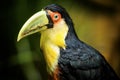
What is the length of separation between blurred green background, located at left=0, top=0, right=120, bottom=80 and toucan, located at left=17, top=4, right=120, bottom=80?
1.83ft

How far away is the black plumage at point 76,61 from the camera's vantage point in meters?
1.67

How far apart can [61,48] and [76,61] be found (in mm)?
76

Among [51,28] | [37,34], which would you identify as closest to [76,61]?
[51,28]

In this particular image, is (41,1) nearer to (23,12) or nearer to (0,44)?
(23,12)

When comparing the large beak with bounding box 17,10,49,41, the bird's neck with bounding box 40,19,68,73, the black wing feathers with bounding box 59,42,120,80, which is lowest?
the black wing feathers with bounding box 59,42,120,80

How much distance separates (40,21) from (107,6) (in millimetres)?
888

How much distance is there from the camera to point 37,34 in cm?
232

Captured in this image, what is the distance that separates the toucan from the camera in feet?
5.49

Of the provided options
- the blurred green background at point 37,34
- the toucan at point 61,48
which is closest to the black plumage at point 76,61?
the toucan at point 61,48

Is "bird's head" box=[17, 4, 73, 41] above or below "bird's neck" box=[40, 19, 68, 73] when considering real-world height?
above

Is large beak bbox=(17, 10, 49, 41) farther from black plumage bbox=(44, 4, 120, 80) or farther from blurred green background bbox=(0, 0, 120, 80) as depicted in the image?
blurred green background bbox=(0, 0, 120, 80)

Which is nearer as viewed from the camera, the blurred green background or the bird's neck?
the bird's neck

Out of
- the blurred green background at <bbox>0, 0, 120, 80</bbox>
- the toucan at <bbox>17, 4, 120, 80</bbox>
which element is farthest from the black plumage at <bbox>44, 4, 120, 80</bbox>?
the blurred green background at <bbox>0, 0, 120, 80</bbox>

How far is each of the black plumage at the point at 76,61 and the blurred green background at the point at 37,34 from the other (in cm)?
56
